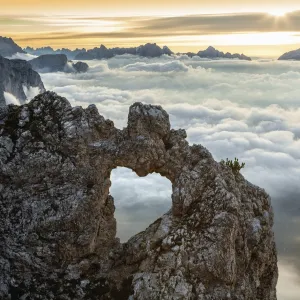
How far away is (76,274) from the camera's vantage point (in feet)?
121

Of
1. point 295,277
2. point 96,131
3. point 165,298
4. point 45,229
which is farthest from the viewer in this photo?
point 295,277

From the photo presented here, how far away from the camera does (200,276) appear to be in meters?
34.6

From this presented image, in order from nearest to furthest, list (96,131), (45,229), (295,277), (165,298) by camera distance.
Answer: (165,298) < (45,229) < (96,131) < (295,277)

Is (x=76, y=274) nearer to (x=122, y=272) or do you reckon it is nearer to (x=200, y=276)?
(x=122, y=272)

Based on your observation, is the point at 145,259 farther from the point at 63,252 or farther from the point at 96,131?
the point at 96,131

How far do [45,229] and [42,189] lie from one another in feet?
9.82

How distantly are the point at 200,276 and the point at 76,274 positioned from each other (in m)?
9.17

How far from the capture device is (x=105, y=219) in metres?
39.7

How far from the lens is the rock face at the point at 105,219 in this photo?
115 feet

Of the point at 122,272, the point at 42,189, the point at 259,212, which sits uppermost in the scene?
the point at 42,189

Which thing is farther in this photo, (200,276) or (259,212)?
(259,212)

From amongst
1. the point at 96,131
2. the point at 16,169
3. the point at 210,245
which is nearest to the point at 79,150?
the point at 96,131

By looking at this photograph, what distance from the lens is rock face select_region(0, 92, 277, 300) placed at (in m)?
Answer: 34.9

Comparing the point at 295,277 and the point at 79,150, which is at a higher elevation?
the point at 79,150
